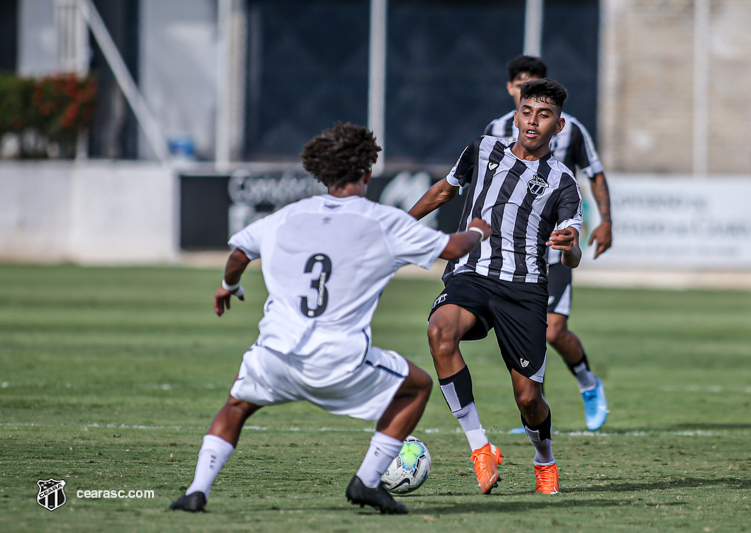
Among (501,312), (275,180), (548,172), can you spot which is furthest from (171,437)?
(275,180)

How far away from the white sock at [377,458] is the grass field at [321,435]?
0.16 metres

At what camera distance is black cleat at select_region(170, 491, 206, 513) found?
4.53 meters

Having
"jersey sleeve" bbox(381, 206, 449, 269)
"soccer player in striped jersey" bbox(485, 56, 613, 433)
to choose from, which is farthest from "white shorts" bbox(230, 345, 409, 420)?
"soccer player in striped jersey" bbox(485, 56, 613, 433)

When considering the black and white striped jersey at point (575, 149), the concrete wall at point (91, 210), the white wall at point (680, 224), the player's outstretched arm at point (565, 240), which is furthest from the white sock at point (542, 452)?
the concrete wall at point (91, 210)

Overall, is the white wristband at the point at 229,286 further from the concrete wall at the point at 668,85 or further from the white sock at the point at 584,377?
the concrete wall at the point at 668,85

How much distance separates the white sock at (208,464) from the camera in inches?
180

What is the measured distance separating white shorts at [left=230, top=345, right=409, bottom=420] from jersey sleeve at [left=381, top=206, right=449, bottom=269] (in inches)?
15.8

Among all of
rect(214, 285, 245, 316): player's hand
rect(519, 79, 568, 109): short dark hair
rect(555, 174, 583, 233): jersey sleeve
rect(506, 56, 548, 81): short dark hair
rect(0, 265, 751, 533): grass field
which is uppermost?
rect(506, 56, 548, 81): short dark hair

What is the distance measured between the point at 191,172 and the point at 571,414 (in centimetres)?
1374

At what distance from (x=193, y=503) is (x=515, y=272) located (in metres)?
2.12

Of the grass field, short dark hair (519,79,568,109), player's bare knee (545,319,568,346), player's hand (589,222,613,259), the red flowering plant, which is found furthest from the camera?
the red flowering plant

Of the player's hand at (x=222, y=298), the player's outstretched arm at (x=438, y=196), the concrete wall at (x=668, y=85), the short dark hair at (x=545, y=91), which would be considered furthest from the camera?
the concrete wall at (x=668, y=85)

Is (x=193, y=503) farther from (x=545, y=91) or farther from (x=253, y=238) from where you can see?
(x=545, y=91)

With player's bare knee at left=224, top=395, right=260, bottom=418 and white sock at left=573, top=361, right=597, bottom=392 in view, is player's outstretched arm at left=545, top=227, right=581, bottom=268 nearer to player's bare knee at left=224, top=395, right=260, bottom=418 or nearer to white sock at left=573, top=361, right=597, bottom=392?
player's bare knee at left=224, top=395, right=260, bottom=418
